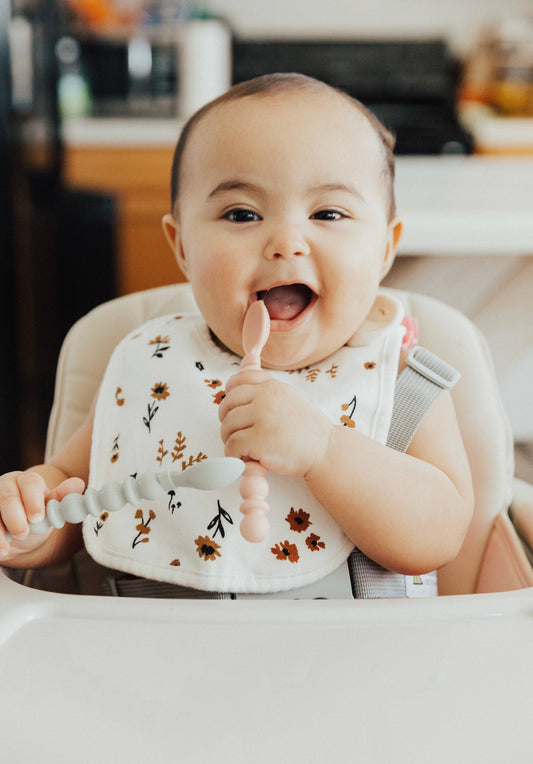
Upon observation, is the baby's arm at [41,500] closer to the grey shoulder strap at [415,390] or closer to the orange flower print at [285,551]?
the orange flower print at [285,551]

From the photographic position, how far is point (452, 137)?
309 cm

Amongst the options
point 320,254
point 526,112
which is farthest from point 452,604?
point 526,112

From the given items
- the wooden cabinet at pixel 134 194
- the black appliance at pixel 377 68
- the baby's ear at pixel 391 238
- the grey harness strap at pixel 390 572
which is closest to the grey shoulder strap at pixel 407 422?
the grey harness strap at pixel 390 572

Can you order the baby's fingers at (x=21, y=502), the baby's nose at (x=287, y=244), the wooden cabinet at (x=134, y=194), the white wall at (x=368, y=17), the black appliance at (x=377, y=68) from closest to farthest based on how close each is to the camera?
the baby's fingers at (x=21, y=502)
the baby's nose at (x=287, y=244)
the wooden cabinet at (x=134, y=194)
the black appliance at (x=377, y=68)
the white wall at (x=368, y=17)

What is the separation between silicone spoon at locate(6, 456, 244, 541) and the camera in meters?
0.60

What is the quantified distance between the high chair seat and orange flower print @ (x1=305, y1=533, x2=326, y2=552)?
0.22 metres

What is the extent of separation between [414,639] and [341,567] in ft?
0.56

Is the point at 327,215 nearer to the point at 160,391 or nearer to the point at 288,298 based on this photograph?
the point at 288,298

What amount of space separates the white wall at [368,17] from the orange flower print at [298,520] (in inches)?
126

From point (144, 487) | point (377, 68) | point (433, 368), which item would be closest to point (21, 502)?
point (144, 487)

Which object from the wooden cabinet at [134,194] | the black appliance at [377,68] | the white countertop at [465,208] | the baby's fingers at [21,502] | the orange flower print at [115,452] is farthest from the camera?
the black appliance at [377,68]

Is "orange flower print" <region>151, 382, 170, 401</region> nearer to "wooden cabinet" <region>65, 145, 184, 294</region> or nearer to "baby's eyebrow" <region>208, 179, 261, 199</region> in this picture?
"baby's eyebrow" <region>208, 179, 261, 199</region>

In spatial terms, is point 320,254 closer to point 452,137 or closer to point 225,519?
point 225,519

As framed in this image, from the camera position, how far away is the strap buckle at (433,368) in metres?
0.89
